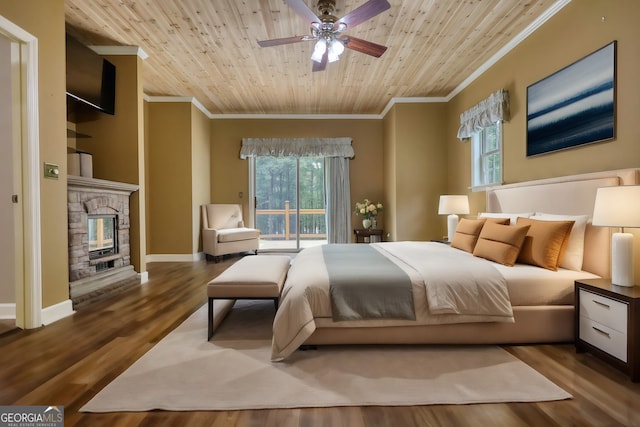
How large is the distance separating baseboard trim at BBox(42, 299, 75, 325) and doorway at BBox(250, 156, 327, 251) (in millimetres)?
3965

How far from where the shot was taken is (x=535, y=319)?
2.15m

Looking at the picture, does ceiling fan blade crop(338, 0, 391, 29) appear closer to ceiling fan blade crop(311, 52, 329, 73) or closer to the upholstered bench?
ceiling fan blade crop(311, 52, 329, 73)

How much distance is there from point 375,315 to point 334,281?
13.3 inches

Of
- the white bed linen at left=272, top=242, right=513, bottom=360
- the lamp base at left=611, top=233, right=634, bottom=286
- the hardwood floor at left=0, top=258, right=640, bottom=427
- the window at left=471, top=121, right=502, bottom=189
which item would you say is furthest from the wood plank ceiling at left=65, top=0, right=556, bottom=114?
the hardwood floor at left=0, top=258, right=640, bottom=427

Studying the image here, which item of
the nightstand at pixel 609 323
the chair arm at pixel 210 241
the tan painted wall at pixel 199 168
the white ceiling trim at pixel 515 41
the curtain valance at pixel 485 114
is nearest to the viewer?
the nightstand at pixel 609 323

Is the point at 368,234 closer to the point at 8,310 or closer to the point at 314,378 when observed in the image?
the point at 314,378

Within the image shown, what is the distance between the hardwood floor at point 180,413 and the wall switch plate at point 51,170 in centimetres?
123

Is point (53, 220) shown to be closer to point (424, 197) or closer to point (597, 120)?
point (597, 120)

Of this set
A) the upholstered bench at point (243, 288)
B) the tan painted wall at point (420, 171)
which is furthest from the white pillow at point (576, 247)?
the tan painted wall at point (420, 171)

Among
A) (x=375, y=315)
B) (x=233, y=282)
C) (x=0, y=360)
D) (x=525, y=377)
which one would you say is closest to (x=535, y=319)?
(x=525, y=377)

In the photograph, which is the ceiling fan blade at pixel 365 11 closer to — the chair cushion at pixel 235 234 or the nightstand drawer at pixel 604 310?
the nightstand drawer at pixel 604 310

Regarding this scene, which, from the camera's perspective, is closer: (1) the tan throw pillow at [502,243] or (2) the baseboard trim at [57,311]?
(1) the tan throw pillow at [502,243]

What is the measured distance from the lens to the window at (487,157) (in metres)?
4.12

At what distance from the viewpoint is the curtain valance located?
3.72 metres
